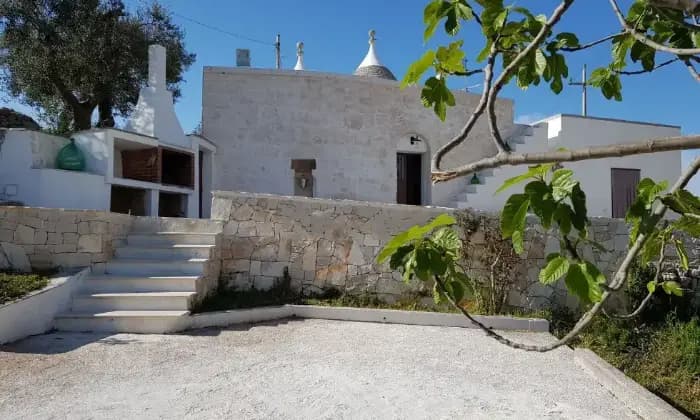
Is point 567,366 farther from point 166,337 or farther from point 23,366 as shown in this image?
point 23,366

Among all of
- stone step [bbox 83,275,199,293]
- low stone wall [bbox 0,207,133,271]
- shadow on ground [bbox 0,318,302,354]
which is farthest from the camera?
stone step [bbox 83,275,199,293]

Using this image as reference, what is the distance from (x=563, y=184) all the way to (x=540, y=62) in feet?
2.28

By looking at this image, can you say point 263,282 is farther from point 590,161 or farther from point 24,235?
point 590,161

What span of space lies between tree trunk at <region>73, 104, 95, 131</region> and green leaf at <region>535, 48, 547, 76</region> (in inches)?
528

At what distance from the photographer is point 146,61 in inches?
491

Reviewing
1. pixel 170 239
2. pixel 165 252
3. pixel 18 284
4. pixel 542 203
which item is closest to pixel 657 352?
pixel 542 203

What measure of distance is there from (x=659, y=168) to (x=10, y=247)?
1626 centimetres

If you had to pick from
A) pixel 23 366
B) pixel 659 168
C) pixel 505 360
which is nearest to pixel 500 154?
pixel 505 360

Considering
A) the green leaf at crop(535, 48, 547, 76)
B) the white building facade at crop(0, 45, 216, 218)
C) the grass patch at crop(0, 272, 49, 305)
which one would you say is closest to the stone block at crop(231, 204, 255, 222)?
the grass patch at crop(0, 272, 49, 305)

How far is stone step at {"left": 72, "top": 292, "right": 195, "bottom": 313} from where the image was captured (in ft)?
19.3

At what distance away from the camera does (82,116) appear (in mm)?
12219

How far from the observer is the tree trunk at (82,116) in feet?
39.8

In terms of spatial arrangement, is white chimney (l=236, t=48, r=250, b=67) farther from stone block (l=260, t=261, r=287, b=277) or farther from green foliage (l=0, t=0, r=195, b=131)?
stone block (l=260, t=261, r=287, b=277)

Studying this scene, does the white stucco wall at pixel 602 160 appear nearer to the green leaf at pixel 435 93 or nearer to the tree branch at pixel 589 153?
the green leaf at pixel 435 93
